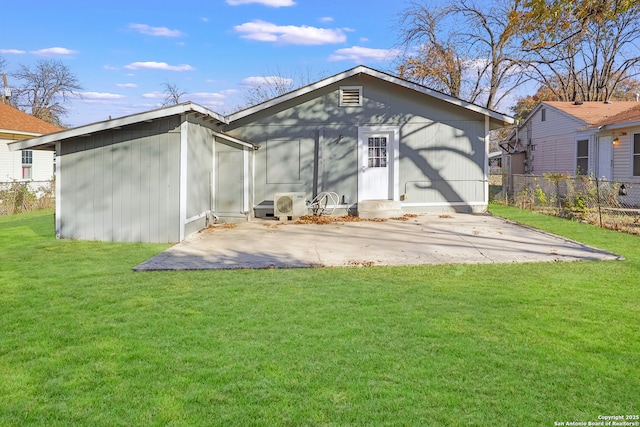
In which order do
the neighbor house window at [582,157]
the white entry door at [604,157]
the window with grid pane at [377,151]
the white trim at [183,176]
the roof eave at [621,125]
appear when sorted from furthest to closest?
the neighbor house window at [582,157] → the white entry door at [604,157] → the roof eave at [621,125] → the window with grid pane at [377,151] → the white trim at [183,176]

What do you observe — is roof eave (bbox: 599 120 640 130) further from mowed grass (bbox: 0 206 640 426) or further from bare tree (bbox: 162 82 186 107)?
bare tree (bbox: 162 82 186 107)

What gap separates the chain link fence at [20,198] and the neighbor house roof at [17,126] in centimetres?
254

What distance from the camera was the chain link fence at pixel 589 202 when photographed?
10.1 meters

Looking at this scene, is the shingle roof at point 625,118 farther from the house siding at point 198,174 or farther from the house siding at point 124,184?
Answer: the house siding at point 124,184

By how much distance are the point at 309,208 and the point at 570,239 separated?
20.0 feet

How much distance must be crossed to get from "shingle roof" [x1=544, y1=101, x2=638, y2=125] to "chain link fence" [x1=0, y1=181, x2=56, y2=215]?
19404mm

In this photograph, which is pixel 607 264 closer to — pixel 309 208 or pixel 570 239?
pixel 570 239

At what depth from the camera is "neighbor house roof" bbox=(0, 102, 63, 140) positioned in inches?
672

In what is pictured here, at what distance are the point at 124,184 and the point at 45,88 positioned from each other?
37.7 metres

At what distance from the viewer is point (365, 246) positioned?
7.63 meters

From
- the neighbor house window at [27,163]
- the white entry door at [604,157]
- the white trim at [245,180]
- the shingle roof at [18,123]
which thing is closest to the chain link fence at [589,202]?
the white entry door at [604,157]

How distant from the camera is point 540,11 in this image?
730 cm

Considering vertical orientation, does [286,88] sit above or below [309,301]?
above

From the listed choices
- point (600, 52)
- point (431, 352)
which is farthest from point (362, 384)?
point (600, 52)
